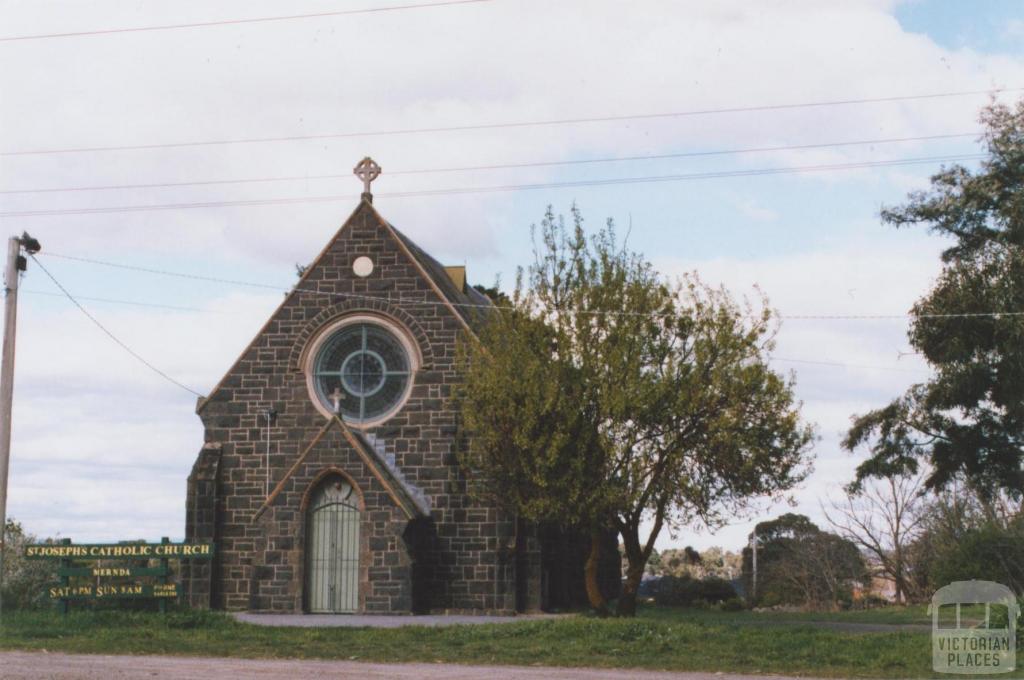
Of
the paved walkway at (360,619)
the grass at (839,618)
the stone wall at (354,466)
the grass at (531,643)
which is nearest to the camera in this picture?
the grass at (531,643)

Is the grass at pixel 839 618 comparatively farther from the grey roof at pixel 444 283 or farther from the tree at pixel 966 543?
the grey roof at pixel 444 283

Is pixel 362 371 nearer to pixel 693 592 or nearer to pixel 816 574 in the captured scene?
pixel 693 592

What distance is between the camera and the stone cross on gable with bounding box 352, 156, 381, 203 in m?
33.9

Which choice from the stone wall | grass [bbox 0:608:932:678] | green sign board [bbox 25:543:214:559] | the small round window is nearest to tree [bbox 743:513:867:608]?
the stone wall

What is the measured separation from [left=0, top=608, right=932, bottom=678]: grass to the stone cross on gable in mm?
13193

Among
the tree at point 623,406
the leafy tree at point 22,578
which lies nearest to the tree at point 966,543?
the tree at point 623,406

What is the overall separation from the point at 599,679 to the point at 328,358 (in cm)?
1808

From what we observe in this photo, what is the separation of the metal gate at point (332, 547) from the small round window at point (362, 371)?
247 centimetres

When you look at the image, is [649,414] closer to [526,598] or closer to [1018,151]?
[526,598]

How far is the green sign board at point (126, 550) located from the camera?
87.3 ft

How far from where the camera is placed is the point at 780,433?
27.3 m

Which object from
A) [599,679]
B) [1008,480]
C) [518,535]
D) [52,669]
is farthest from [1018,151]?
[52,669]

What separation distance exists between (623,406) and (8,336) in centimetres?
1148

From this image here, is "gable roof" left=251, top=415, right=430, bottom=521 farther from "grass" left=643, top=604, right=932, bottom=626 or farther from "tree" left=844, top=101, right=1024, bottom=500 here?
"tree" left=844, top=101, right=1024, bottom=500
